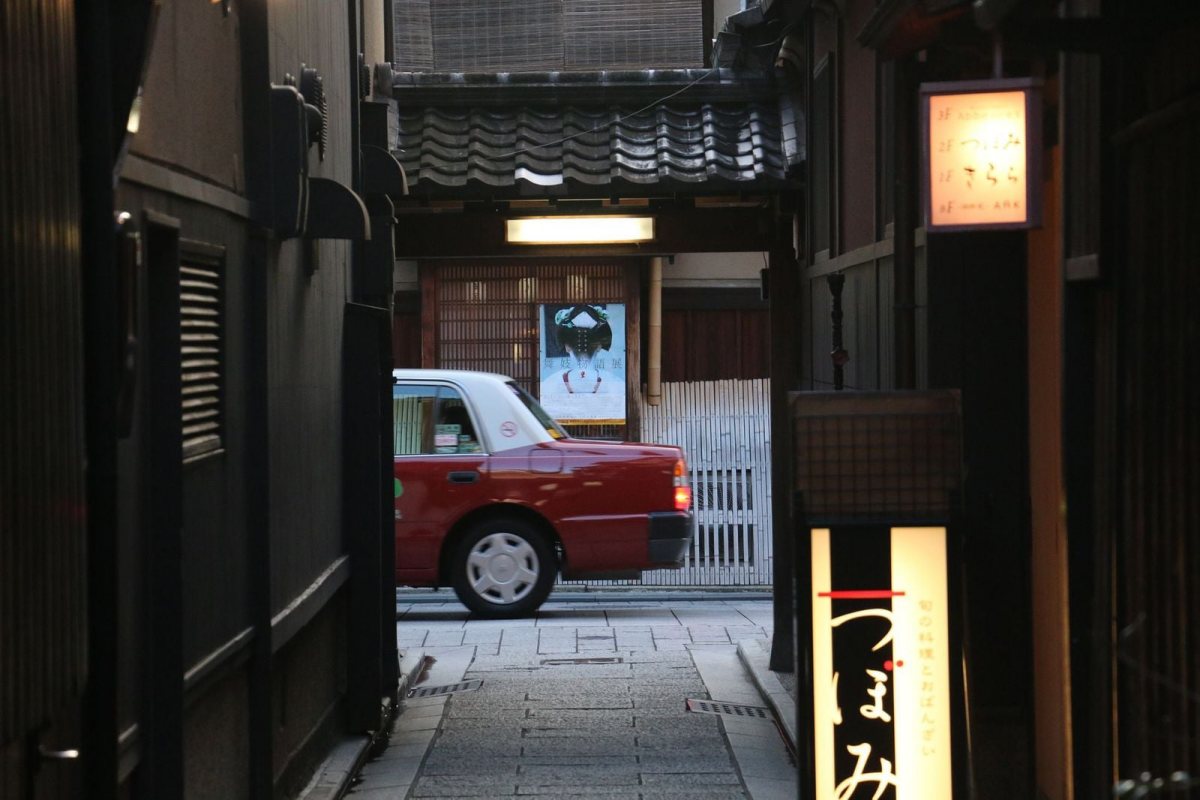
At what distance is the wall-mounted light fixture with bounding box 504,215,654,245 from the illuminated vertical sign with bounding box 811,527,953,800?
6.96 m

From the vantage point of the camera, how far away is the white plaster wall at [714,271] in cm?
2105

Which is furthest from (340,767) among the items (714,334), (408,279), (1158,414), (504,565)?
(714,334)


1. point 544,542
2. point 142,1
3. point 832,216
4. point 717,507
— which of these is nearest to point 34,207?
point 142,1

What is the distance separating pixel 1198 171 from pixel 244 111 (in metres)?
4.29

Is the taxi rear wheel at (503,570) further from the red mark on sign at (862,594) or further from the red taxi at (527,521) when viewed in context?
the red mark on sign at (862,594)

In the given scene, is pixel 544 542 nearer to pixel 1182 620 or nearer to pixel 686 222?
pixel 686 222

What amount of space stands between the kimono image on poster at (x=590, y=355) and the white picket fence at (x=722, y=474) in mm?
1135

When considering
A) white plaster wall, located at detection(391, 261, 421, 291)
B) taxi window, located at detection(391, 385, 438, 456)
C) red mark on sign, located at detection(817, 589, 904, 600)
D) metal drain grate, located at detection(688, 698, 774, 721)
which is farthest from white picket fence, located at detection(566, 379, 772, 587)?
red mark on sign, located at detection(817, 589, 904, 600)

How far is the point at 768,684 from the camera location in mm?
11531

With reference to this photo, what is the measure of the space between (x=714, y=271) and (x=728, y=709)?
10.8 meters

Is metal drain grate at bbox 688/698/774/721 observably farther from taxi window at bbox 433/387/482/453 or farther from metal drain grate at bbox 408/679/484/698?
taxi window at bbox 433/387/482/453

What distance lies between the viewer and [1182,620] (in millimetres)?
4949

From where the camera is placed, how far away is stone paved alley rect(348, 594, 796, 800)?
29.8 feet

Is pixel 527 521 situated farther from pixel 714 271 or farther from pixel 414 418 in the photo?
pixel 714 271
